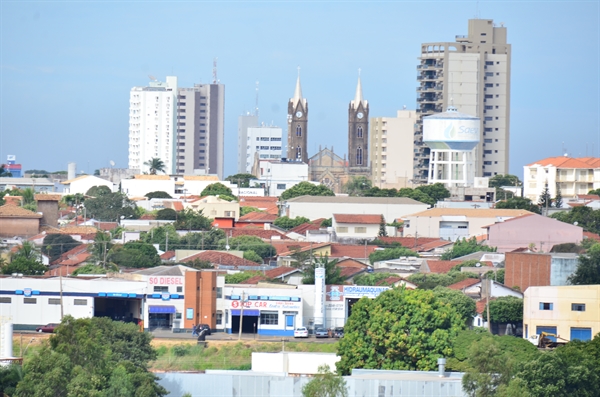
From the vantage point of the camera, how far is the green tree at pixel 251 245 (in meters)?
70.4

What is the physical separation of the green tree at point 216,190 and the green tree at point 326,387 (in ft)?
279

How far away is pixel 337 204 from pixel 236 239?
24059mm

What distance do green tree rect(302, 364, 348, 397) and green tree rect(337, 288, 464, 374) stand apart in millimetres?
5706

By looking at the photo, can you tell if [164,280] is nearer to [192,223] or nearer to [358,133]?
[192,223]

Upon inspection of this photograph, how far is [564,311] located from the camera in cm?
4659

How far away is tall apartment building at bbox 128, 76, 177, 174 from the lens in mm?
192750

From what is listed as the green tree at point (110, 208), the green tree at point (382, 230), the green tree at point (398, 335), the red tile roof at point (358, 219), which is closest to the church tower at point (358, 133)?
the green tree at point (110, 208)

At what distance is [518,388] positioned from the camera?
30.2 m

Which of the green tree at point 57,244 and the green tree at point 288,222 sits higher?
the green tree at point 288,222

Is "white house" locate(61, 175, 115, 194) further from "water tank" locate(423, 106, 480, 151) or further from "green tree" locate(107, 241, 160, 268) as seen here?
"green tree" locate(107, 241, 160, 268)

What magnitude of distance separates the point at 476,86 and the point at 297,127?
28875 millimetres

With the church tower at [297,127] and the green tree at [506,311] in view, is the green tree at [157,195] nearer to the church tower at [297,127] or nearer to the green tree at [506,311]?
the church tower at [297,127]

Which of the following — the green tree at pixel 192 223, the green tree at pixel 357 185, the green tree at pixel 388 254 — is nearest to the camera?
the green tree at pixel 388 254

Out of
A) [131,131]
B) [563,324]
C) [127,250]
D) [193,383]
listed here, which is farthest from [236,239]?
[131,131]
